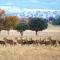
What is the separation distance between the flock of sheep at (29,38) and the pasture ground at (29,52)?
2.6 inches

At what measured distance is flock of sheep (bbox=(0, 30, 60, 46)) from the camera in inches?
155

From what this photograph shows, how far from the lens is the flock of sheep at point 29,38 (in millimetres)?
3937

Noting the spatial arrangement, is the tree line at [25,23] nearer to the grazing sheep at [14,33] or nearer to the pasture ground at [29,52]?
the grazing sheep at [14,33]

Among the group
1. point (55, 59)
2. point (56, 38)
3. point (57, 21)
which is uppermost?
point (57, 21)

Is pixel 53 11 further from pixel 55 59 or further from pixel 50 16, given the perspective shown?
pixel 55 59

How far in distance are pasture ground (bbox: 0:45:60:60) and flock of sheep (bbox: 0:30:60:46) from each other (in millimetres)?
66

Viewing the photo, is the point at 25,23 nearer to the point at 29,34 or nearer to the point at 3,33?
the point at 29,34

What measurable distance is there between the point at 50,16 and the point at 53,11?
0.09 metres

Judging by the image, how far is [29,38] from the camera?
399 cm

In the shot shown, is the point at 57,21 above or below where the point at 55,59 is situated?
above

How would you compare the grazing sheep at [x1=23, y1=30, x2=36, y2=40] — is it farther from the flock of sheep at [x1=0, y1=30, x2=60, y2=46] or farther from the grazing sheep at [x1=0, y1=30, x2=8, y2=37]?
the grazing sheep at [x1=0, y1=30, x2=8, y2=37]

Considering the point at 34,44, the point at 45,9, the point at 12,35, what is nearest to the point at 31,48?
the point at 34,44

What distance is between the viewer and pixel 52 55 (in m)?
3.84

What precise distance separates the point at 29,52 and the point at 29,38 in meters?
0.22
